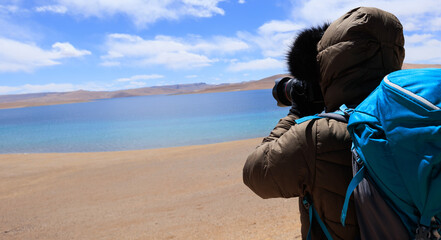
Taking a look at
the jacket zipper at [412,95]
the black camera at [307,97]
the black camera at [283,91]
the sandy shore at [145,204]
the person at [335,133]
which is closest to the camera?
the jacket zipper at [412,95]

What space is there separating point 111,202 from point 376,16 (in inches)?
245

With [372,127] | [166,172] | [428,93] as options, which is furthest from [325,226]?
[166,172]

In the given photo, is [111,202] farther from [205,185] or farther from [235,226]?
[235,226]

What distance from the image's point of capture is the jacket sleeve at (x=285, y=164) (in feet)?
3.46

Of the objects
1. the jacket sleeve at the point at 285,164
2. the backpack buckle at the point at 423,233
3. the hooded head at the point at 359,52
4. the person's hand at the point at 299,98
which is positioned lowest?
the backpack buckle at the point at 423,233

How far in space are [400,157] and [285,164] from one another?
0.35 metres

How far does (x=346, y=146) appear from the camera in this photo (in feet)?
3.40

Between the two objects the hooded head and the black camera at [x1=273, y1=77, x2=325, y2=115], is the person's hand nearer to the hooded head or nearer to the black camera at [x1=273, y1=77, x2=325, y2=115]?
the black camera at [x1=273, y1=77, x2=325, y2=115]

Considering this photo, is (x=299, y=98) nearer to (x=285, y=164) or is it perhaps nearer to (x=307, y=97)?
(x=307, y=97)

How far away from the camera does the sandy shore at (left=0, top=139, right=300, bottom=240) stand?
14.5 feet

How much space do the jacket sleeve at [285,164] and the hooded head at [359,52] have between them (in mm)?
203

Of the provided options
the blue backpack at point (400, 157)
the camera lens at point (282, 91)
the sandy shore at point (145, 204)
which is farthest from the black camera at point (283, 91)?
the sandy shore at point (145, 204)

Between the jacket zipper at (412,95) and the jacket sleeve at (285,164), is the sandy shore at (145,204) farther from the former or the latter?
the jacket zipper at (412,95)

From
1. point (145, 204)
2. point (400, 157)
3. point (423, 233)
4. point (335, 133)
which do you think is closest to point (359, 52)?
point (335, 133)
